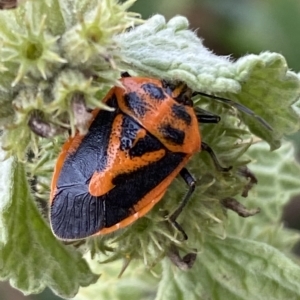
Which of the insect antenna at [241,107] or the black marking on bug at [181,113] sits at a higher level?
the insect antenna at [241,107]

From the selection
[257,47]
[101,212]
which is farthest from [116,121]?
[257,47]

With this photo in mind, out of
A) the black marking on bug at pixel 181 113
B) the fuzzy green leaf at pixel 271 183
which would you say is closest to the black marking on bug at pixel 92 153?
the black marking on bug at pixel 181 113

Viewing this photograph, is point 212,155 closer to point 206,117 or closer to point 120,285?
point 206,117

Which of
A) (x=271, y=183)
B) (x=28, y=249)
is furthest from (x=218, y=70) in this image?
(x=271, y=183)

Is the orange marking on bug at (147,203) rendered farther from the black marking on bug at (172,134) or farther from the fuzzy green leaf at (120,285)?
the fuzzy green leaf at (120,285)

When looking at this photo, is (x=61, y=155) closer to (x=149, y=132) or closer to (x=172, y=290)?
(x=149, y=132)

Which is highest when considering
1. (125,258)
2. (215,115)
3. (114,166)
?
(215,115)

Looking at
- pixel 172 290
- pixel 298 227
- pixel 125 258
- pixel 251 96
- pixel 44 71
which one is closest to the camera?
pixel 44 71

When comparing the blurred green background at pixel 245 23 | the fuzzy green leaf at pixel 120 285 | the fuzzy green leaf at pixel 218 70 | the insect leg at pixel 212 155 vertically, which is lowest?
the fuzzy green leaf at pixel 120 285
